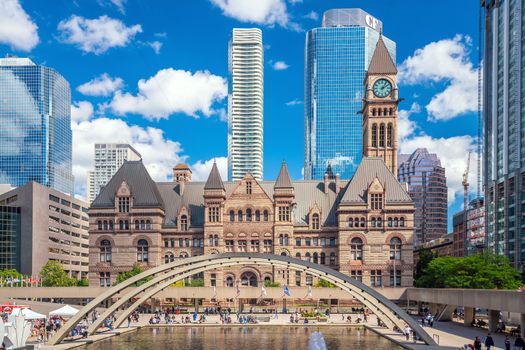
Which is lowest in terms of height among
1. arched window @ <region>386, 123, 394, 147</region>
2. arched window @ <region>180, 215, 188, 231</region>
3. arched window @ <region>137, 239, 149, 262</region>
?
arched window @ <region>137, 239, 149, 262</region>

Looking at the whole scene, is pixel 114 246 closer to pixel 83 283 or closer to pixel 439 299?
pixel 83 283

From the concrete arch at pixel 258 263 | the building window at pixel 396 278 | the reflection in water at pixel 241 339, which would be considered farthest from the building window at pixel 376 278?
the concrete arch at pixel 258 263

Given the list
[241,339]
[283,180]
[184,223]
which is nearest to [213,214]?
[184,223]

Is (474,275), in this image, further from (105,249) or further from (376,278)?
(105,249)

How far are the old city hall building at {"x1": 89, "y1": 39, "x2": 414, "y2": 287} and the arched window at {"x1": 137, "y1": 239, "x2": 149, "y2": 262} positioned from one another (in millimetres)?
161

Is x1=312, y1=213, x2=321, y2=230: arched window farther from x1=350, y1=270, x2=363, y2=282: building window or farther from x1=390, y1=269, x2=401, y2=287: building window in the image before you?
x1=390, y1=269, x2=401, y2=287: building window

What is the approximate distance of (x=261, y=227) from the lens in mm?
107750

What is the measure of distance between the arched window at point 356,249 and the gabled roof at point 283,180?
13317mm

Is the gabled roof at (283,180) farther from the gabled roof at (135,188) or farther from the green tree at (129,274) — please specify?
the green tree at (129,274)

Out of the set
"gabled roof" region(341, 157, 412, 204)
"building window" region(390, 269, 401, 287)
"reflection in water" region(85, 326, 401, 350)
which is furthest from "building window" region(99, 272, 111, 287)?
"building window" region(390, 269, 401, 287)

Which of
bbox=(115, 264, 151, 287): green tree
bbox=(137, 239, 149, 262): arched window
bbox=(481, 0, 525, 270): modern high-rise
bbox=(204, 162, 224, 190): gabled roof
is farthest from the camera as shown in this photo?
bbox=(481, 0, 525, 270): modern high-rise

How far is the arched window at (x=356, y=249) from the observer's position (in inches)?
4124

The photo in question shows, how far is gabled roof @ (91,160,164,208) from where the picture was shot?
108625 mm

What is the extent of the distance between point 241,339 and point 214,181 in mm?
54376
